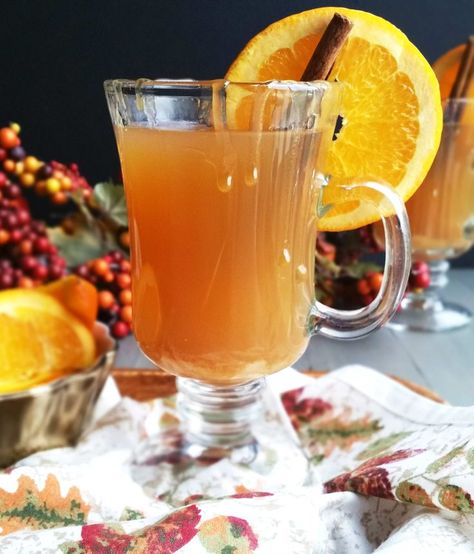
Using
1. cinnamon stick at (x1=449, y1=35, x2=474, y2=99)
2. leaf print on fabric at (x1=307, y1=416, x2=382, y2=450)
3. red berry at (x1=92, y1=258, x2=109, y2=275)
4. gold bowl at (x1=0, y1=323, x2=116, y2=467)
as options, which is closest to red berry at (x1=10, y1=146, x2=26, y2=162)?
red berry at (x1=92, y1=258, x2=109, y2=275)

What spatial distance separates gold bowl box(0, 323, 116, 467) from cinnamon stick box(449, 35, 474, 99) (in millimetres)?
704

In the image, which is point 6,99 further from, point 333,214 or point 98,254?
point 333,214

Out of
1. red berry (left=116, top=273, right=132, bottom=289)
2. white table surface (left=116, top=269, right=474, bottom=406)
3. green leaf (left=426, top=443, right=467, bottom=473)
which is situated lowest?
white table surface (left=116, top=269, right=474, bottom=406)

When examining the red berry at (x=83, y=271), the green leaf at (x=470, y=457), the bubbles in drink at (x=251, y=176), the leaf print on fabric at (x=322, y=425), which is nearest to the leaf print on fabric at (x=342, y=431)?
the leaf print on fabric at (x=322, y=425)

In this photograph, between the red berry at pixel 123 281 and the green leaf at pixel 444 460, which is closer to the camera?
the green leaf at pixel 444 460

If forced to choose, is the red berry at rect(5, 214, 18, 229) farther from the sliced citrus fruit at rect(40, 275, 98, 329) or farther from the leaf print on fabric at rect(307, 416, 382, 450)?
the leaf print on fabric at rect(307, 416, 382, 450)

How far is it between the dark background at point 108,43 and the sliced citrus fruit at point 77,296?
254 mm

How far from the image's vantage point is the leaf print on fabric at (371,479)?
2.19ft

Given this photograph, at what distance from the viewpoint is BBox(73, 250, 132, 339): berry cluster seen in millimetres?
1255

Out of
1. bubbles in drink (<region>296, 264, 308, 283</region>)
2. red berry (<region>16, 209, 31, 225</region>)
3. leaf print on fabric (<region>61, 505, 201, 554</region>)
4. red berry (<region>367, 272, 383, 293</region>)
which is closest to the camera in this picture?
leaf print on fabric (<region>61, 505, 201, 554</region>)

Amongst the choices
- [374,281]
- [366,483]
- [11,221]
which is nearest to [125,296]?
[11,221]

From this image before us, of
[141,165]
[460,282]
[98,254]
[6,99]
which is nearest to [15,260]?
[98,254]

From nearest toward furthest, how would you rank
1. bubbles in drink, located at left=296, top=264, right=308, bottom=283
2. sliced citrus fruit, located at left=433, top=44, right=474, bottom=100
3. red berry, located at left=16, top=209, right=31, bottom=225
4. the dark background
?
bubbles in drink, located at left=296, top=264, right=308, bottom=283, the dark background, sliced citrus fruit, located at left=433, top=44, right=474, bottom=100, red berry, located at left=16, top=209, right=31, bottom=225

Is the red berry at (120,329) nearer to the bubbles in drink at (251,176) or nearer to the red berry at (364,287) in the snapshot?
the red berry at (364,287)
